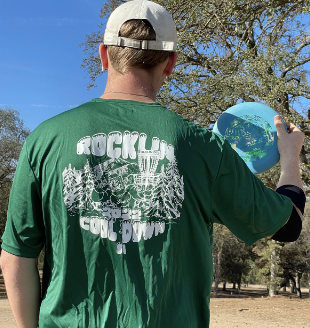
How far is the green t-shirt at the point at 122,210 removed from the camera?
4.19ft

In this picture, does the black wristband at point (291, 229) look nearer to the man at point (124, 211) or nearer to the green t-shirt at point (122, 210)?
the man at point (124, 211)

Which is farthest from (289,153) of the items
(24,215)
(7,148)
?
(7,148)

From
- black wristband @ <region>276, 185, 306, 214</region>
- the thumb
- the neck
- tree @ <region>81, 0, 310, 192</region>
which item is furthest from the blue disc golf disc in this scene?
tree @ <region>81, 0, 310, 192</region>

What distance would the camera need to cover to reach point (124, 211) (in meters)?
1.32

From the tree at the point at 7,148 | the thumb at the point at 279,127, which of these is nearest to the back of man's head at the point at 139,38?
the thumb at the point at 279,127

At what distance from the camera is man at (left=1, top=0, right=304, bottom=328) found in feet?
4.19

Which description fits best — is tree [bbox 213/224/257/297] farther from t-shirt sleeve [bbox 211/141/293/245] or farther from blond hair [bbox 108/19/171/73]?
blond hair [bbox 108/19/171/73]

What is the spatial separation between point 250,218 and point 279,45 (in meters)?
9.73

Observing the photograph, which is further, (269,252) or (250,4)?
(269,252)

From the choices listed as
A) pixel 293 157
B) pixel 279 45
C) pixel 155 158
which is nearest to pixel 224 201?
pixel 155 158

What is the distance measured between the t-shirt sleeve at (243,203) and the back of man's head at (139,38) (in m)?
0.42

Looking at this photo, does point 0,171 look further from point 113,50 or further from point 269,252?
point 113,50

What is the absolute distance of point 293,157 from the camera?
169 cm

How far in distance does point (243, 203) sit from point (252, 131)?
1.09 meters
